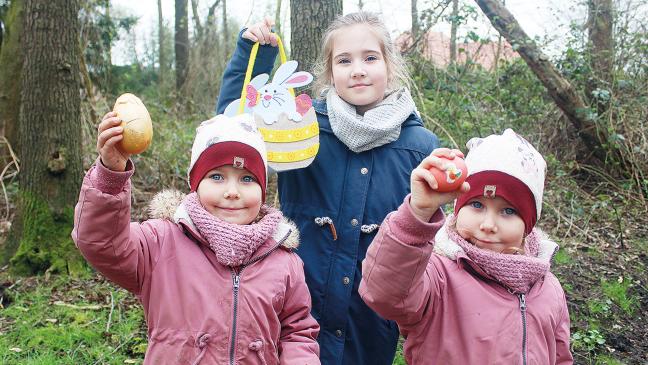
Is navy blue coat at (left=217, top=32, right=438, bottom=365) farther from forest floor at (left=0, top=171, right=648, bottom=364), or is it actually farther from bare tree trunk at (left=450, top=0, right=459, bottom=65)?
bare tree trunk at (left=450, top=0, right=459, bottom=65)

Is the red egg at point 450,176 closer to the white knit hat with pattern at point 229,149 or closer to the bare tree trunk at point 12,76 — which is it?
the white knit hat with pattern at point 229,149

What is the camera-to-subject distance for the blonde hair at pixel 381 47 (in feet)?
8.14

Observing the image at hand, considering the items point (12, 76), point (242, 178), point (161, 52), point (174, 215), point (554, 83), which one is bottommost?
point (174, 215)

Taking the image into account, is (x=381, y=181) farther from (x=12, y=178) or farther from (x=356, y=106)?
(x=12, y=178)

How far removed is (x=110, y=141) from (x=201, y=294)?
588mm

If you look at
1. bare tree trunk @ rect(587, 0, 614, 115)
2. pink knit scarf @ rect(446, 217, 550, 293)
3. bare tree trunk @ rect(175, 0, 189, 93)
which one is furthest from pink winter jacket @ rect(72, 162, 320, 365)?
bare tree trunk @ rect(175, 0, 189, 93)

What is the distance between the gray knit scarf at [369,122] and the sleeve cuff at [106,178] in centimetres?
90

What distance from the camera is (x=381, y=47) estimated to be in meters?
2.46

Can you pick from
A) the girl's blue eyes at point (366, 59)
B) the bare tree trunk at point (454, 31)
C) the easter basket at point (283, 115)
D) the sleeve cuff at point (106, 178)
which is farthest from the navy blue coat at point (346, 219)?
the bare tree trunk at point (454, 31)

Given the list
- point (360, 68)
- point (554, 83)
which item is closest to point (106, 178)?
point (360, 68)

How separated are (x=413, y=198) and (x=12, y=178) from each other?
542cm

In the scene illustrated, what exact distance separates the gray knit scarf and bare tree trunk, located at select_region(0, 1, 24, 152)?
487 cm

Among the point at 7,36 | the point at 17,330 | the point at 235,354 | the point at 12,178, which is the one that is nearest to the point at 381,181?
the point at 235,354

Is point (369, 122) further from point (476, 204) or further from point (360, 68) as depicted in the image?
point (476, 204)
